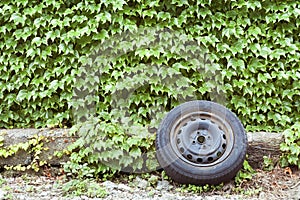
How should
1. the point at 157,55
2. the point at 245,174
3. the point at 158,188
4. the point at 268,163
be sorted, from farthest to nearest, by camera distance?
1. the point at 157,55
2. the point at 268,163
3. the point at 245,174
4. the point at 158,188

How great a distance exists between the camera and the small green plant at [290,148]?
4355 millimetres

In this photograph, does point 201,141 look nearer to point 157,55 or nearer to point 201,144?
point 201,144

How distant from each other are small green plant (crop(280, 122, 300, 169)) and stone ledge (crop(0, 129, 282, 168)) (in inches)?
3.0

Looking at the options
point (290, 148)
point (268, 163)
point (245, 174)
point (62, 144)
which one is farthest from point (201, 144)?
point (62, 144)

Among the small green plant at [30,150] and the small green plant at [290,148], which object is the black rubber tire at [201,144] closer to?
the small green plant at [290,148]

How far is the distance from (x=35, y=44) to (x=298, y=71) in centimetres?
292

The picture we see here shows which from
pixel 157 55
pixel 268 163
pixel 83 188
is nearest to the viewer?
pixel 83 188

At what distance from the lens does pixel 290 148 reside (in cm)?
436

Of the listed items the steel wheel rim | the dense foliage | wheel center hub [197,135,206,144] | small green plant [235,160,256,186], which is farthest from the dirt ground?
the dense foliage

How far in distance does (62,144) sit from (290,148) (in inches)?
91.9

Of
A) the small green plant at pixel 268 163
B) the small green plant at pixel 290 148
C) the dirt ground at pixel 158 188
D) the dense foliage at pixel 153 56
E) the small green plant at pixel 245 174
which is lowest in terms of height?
the dirt ground at pixel 158 188

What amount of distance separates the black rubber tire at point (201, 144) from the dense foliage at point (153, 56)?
0.47 metres

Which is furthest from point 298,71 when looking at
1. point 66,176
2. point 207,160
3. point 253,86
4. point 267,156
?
point 66,176

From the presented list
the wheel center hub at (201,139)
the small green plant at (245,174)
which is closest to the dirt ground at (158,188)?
the small green plant at (245,174)
